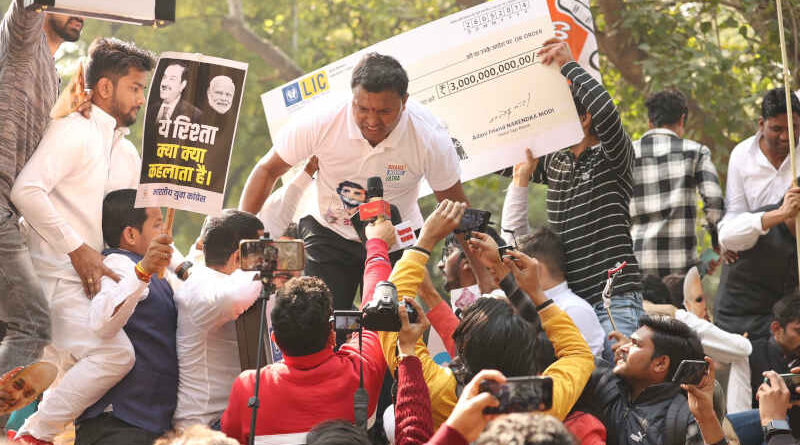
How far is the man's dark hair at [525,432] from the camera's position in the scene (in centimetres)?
271

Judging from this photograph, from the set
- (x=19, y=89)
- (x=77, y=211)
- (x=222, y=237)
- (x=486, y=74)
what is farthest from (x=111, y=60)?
(x=486, y=74)

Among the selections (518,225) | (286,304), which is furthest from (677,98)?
(286,304)

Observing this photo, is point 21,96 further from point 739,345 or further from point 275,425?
point 739,345

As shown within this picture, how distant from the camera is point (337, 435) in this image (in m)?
3.56

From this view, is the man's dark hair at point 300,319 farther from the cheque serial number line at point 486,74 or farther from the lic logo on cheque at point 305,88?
the lic logo on cheque at point 305,88

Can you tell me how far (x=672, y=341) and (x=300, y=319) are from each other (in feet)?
5.20

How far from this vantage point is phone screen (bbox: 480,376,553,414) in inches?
122

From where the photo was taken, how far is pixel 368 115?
5258 mm

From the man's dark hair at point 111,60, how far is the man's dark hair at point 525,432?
122 inches

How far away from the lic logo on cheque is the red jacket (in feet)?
8.54

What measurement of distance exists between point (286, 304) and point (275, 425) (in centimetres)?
46

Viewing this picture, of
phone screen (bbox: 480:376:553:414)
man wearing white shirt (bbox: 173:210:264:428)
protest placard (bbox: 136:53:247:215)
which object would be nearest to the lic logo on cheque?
man wearing white shirt (bbox: 173:210:264:428)

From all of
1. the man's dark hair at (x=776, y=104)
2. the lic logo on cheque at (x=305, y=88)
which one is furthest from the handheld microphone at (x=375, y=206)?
the man's dark hair at (x=776, y=104)

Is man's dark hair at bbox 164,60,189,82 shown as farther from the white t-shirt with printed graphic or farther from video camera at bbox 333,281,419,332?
video camera at bbox 333,281,419,332
